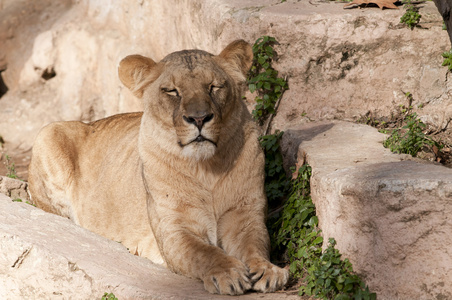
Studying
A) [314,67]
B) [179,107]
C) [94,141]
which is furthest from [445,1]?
[94,141]

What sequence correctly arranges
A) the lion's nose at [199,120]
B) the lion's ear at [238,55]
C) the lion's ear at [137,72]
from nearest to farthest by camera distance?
the lion's nose at [199,120], the lion's ear at [137,72], the lion's ear at [238,55]

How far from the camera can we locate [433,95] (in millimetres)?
5730

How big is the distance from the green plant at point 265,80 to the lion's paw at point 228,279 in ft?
7.89

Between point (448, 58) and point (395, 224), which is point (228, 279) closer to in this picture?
point (395, 224)

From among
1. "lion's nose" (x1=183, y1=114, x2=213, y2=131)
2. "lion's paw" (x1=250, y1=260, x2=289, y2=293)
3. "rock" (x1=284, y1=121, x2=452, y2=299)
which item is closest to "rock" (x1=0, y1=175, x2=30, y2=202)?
"lion's nose" (x1=183, y1=114, x2=213, y2=131)

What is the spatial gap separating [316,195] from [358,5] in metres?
2.48

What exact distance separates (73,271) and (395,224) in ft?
6.49

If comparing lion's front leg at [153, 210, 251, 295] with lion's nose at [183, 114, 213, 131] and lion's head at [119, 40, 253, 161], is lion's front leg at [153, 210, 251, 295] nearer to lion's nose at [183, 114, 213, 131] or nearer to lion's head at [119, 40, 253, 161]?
lion's head at [119, 40, 253, 161]

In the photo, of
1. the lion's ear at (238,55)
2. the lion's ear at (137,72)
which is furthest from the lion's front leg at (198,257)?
the lion's ear at (238,55)

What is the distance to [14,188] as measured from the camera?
6.66 m

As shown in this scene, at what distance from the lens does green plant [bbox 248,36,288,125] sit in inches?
234

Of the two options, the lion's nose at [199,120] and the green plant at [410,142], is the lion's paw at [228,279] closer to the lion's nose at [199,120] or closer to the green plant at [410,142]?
the lion's nose at [199,120]

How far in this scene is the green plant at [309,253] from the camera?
3744mm

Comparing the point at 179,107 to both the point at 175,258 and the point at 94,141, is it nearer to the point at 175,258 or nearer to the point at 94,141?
the point at 175,258
